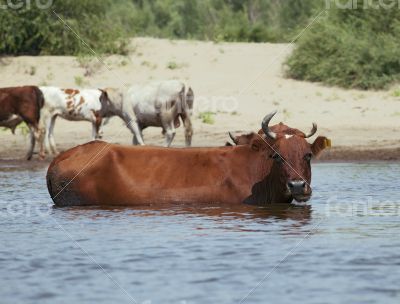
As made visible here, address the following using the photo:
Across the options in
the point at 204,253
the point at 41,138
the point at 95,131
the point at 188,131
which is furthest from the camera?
the point at 95,131

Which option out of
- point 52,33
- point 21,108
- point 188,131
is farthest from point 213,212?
point 52,33

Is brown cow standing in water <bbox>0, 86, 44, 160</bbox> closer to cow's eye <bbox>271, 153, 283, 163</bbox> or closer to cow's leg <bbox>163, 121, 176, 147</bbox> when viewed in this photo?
cow's leg <bbox>163, 121, 176, 147</bbox>

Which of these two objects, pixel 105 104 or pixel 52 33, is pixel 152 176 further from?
pixel 52 33

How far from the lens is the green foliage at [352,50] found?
83.2 ft

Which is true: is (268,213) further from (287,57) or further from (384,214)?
(287,57)

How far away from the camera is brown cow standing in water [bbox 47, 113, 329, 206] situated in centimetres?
1213

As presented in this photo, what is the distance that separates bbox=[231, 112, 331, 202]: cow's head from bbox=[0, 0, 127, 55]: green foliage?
1697cm

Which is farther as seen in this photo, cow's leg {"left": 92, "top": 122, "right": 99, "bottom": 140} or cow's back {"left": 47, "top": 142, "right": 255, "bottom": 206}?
cow's leg {"left": 92, "top": 122, "right": 99, "bottom": 140}

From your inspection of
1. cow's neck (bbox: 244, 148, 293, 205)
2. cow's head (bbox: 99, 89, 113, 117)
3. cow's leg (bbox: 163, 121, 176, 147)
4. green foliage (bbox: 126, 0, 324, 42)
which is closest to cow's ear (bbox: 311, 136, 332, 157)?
cow's neck (bbox: 244, 148, 293, 205)

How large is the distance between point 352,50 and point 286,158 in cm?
1468

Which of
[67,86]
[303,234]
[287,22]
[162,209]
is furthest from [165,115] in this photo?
[287,22]

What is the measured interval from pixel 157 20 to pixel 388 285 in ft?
157

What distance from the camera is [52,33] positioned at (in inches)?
1141

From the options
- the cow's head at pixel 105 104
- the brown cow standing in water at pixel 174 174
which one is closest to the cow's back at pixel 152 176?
the brown cow standing in water at pixel 174 174
